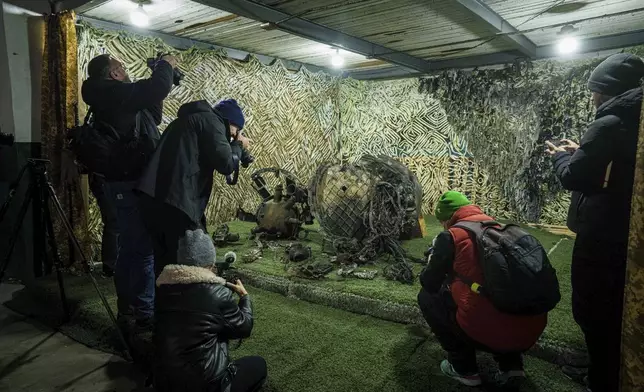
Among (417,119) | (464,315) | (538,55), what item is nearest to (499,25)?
(538,55)

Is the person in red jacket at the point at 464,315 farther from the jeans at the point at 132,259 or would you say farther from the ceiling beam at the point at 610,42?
the ceiling beam at the point at 610,42

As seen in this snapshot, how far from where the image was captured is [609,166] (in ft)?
7.63

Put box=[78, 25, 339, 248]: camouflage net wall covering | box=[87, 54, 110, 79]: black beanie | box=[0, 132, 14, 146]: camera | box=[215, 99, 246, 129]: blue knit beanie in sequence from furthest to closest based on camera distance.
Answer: box=[78, 25, 339, 248]: camouflage net wall covering
box=[0, 132, 14, 146]: camera
box=[87, 54, 110, 79]: black beanie
box=[215, 99, 246, 129]: blue knit beanie

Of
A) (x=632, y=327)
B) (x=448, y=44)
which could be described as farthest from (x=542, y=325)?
(x=448, y=44)

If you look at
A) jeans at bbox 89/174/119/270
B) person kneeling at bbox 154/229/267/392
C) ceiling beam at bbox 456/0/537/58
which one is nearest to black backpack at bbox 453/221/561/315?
person kneeling at bbox 154/229/267/392

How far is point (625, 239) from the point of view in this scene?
7.45 feet

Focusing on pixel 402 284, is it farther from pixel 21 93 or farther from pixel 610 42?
pixel 610 42

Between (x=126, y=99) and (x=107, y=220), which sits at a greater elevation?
(x=126, y=99)

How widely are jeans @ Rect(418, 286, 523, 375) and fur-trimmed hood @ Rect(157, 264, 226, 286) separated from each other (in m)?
1.49

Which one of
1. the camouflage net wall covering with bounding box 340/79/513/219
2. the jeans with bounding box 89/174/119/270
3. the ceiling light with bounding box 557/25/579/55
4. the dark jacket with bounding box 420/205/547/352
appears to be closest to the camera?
the dark jacket with bounding box 420/205/547/352

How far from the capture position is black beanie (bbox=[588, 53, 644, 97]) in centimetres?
238

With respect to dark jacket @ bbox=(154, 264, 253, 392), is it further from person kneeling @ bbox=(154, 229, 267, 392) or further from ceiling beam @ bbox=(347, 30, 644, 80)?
ceiling beam @ bbox=(347, 30, 644, 80)

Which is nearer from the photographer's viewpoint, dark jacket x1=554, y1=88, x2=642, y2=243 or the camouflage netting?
dark jacket x1=554, y1=88, x2=642, y2=243

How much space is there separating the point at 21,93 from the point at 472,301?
206 inches
